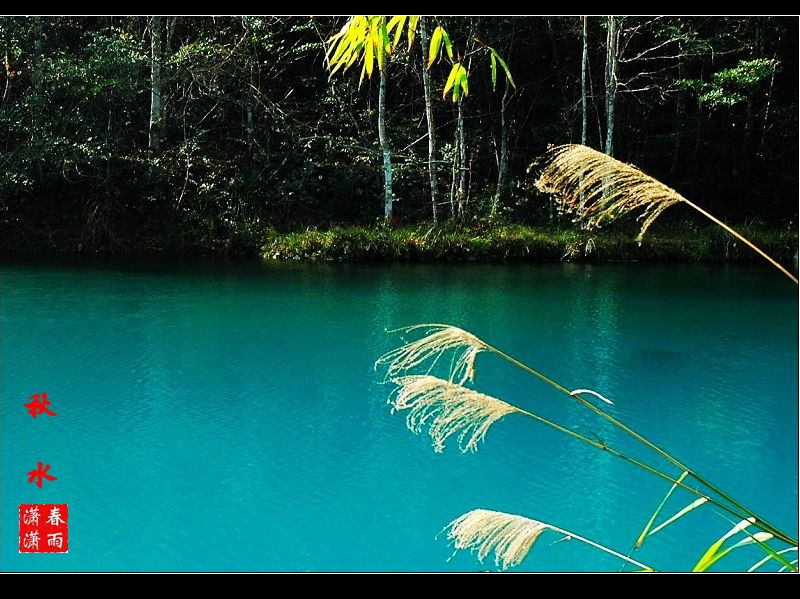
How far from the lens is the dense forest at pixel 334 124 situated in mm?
14594

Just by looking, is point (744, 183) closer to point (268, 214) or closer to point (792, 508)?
point (268, 214)

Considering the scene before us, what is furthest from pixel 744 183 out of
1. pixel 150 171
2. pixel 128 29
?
pixel 128 29

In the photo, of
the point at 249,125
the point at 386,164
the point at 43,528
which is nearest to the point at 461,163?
the point at 386,164

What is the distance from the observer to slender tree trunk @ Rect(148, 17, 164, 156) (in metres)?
15.4

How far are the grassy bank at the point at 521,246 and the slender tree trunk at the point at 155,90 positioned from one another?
3.36 m

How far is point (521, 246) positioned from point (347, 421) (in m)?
8.27

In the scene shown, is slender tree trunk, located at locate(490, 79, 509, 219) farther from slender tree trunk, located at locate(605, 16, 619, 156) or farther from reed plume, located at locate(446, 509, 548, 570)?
reed plume, located at locate(446, 509, 548, 570)

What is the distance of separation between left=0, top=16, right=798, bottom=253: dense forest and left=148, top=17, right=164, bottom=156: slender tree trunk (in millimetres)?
48

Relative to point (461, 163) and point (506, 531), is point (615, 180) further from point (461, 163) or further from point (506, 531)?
point (461, 163)

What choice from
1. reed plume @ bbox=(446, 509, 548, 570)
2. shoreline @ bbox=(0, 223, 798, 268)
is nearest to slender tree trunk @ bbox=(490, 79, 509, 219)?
shoreline @ bbox=(0, 223, 798, 268)

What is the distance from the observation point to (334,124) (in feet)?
52.7

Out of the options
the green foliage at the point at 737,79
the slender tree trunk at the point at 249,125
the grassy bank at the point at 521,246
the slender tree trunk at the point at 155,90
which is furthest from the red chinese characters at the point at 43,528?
the green foliage at the point at 737,79

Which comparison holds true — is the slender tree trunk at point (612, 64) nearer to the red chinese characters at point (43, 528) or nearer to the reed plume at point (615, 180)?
the red chinese characters at point (43, 528)

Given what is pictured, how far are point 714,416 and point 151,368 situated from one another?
14.3 ft
